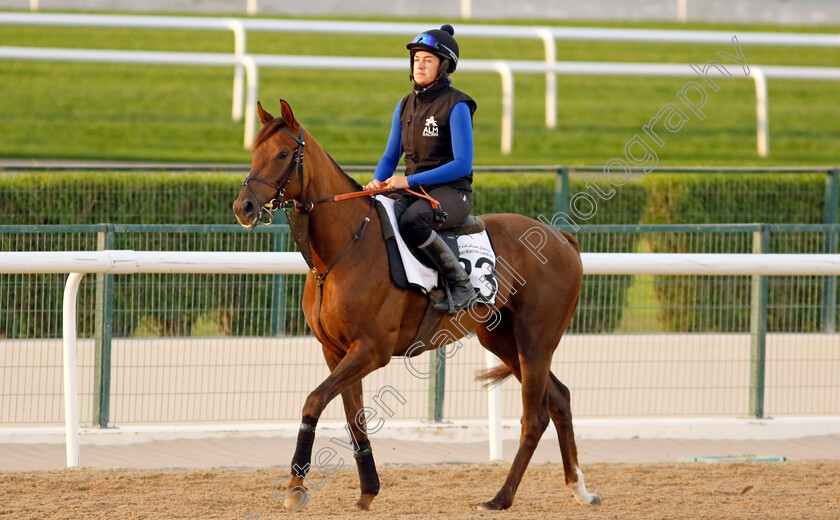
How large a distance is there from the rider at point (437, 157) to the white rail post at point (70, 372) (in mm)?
1876

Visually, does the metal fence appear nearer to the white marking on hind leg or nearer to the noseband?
the white marking on hind leg

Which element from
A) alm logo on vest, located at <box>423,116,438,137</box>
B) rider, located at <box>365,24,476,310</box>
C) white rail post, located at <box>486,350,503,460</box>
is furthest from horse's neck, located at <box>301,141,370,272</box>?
white rail post, located at <box>486,350,503,460</box>

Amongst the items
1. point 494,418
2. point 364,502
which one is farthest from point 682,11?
point 364,502

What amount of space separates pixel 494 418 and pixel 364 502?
151 cm

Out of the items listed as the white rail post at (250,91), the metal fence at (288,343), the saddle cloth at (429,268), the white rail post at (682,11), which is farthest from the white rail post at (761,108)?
Result: the white rail post at (682,11)

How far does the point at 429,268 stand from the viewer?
508 centimetres

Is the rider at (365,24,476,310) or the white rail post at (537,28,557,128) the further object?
the white rail post at (537,28,557,128)

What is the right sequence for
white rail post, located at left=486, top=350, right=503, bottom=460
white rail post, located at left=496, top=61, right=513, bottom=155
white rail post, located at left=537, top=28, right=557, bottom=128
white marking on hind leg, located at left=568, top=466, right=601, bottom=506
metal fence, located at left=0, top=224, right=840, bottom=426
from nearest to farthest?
1. white marking on hind leg, located at left=568, top=466, right=601, bottom=506
2. white rail post, located at left=486, top=350, right=503, bottom=460
3. metal fence, located at left=0, top=224, right=840, bottom=426
4. white rail post, located at left=496, top=61, right=513, bottom=155
5. white rail post, located at left=537, top=28, right=557, bottom=128

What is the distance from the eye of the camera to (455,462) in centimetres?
645

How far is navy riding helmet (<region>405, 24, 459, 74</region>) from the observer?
5.09 meters

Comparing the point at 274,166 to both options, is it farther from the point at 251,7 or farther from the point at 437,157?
the point at 251,7

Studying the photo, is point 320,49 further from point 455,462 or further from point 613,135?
point 455,462

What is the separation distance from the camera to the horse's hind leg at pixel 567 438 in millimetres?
5410

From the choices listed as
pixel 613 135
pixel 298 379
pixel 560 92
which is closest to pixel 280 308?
pixel 298 379
